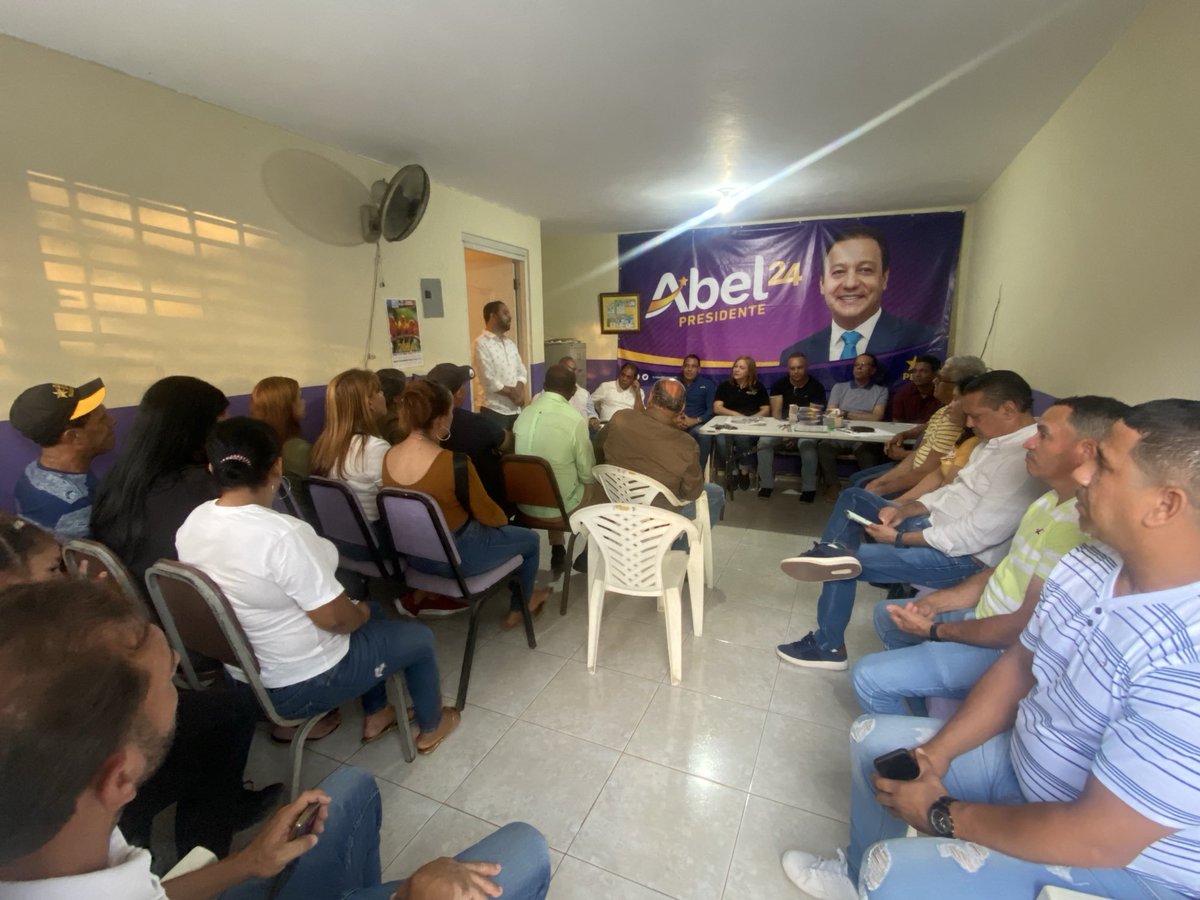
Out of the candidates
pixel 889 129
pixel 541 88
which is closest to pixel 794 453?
pixel 889 129

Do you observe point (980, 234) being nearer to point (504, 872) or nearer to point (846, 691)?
point (846, 691)

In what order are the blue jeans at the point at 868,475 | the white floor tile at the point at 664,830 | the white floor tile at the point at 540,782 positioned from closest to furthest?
the white floor tile at the point at 664,830 → the white floor tile at the point at 540,782 → the blue jeans at the point at 868,475

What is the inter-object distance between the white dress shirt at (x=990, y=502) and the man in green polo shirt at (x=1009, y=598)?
0.34 m

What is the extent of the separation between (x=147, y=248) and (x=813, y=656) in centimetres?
331

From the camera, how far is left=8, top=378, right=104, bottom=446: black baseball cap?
67.0 inches

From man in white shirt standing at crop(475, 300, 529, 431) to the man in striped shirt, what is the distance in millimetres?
3545

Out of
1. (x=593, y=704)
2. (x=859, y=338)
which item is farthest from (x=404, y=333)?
(x=859, y=338)

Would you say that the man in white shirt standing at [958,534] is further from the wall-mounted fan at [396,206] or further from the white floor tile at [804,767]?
the wall-mounted fan at [396,206]

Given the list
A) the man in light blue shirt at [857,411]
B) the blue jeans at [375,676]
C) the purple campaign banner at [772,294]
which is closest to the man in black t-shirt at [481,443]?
the blue jeans at [375,676]

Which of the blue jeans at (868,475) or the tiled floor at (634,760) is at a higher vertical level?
the blue jeans at (868,475)

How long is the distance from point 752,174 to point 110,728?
13.8 ft

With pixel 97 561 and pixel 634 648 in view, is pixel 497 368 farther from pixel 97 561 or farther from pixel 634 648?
pixel 97 561

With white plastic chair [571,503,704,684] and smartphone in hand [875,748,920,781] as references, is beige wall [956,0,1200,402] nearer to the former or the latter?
smartphone in hand [875,748,920,781]

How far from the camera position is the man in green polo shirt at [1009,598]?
1401 mm
